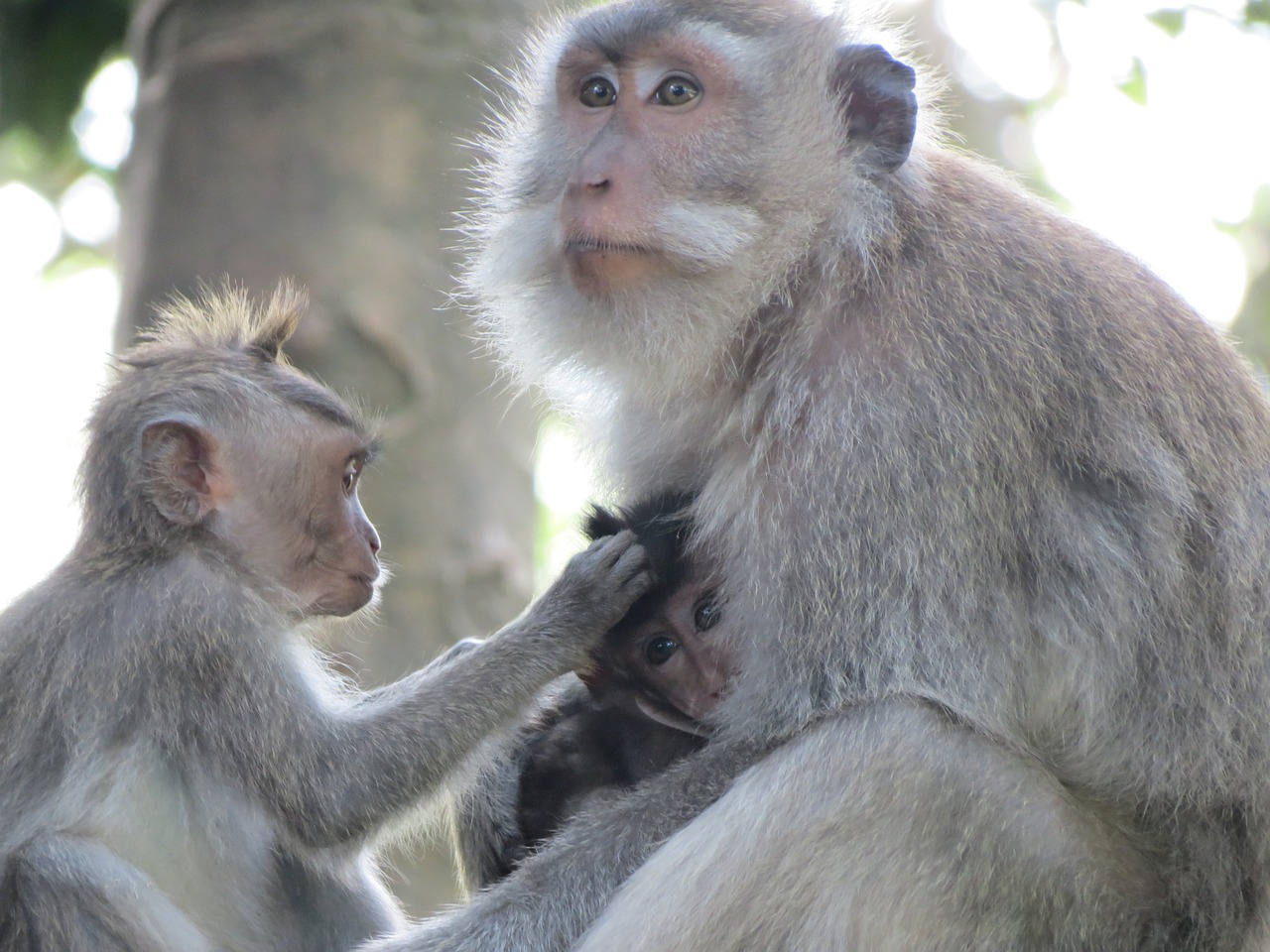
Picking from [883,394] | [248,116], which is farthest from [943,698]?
[248,116]

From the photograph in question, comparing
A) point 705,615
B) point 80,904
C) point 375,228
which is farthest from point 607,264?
point 375,228

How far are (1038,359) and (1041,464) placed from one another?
29 cm

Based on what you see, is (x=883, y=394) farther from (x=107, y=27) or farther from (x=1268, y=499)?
(x=107, y=27)

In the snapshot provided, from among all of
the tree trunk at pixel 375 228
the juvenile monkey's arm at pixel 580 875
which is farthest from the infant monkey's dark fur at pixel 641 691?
the tree trunk at pixel 375 228

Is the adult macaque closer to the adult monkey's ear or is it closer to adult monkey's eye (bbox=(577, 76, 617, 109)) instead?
adult monkey's eye (bbox=(577, 76, 617, 109))

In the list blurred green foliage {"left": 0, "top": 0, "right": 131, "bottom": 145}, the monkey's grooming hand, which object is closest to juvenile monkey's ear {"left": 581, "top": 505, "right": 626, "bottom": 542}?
the monkey's grooming hand

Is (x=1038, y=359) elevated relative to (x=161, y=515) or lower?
elevated

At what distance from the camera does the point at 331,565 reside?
185 inches

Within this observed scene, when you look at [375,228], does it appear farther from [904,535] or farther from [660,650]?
[904,535]

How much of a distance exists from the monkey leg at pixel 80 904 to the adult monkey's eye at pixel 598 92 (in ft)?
8.58

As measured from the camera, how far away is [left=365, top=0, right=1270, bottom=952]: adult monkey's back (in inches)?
154

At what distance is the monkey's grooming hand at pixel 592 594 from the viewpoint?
4.66 m

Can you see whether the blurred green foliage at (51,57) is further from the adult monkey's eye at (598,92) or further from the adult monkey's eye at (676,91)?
the adult monkey's eye at (676,91)

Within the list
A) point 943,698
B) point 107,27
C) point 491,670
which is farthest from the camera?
point 107,27
